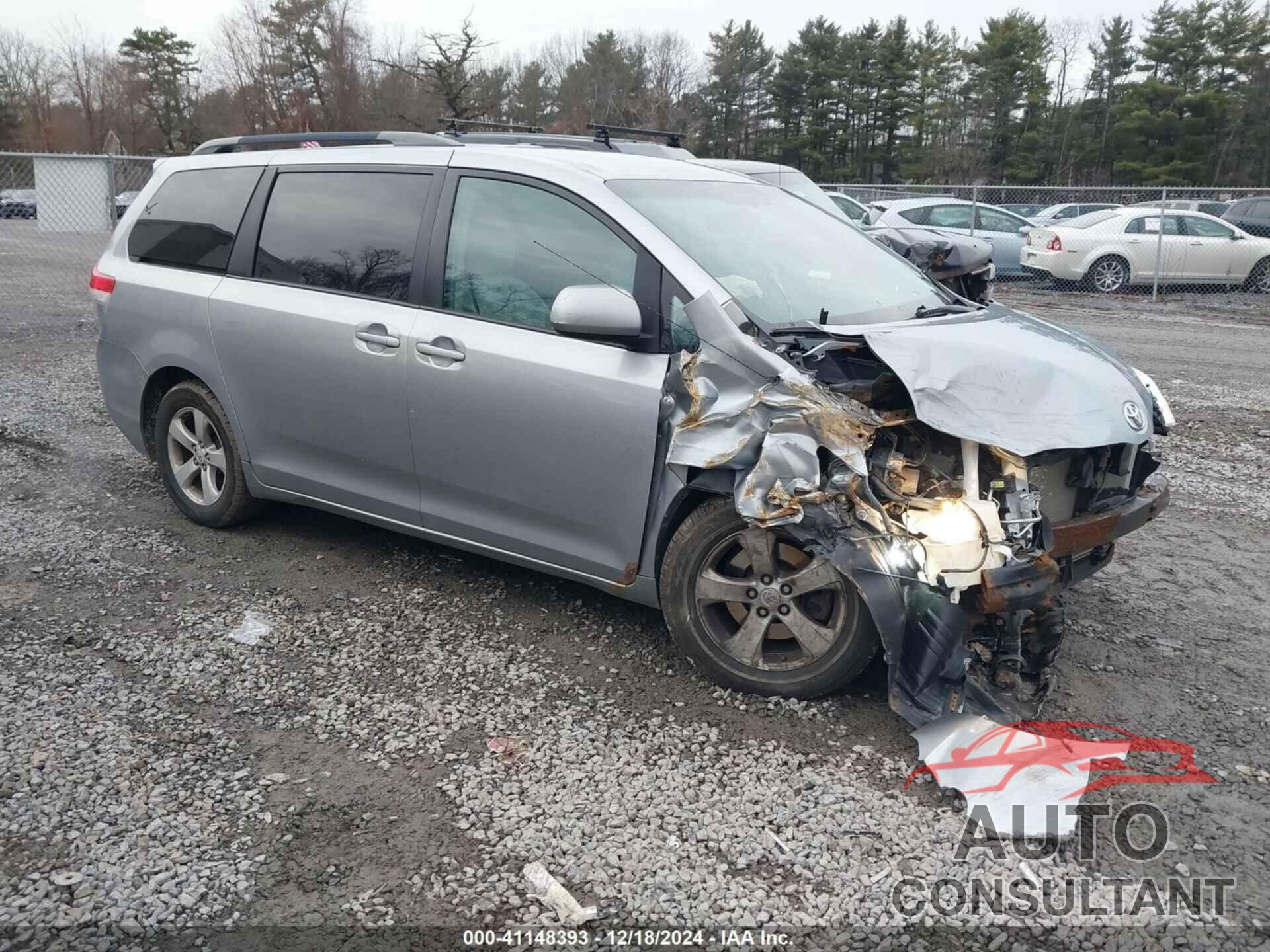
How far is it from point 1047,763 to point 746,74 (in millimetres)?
62438

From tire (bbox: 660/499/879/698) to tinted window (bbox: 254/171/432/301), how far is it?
66.7 inches

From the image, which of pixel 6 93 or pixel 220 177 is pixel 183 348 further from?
pixel 6 93

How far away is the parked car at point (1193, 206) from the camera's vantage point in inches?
691

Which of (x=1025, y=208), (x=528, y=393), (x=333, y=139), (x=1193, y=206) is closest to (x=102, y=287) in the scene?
(x=333, y=139)

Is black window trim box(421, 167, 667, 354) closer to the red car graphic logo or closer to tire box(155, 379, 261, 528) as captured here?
tire box(155, 379, 261, 528)

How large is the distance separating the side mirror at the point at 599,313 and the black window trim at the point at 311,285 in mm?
885

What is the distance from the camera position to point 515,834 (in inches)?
112

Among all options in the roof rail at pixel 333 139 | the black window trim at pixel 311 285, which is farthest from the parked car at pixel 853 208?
the black window trim at pixel 311 285

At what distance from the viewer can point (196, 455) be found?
509cm

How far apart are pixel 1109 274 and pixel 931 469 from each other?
15537 millimetres

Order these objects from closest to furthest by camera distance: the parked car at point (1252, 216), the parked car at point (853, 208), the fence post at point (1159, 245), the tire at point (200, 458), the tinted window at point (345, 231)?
the tinted window at point (345, 231)
the tire at point (200, 458)
the fence post at point (1159, 245)
the parked car at point (853, 208)
the parked car at point (1252, 216)

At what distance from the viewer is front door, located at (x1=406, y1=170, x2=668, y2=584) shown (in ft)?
11.9

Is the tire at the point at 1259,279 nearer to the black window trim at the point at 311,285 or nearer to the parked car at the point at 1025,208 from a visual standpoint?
the parked car at the point at 1025,208

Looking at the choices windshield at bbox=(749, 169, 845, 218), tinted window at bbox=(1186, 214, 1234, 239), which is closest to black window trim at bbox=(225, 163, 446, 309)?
windshield at bbox=(749, 169, 845, 218)
